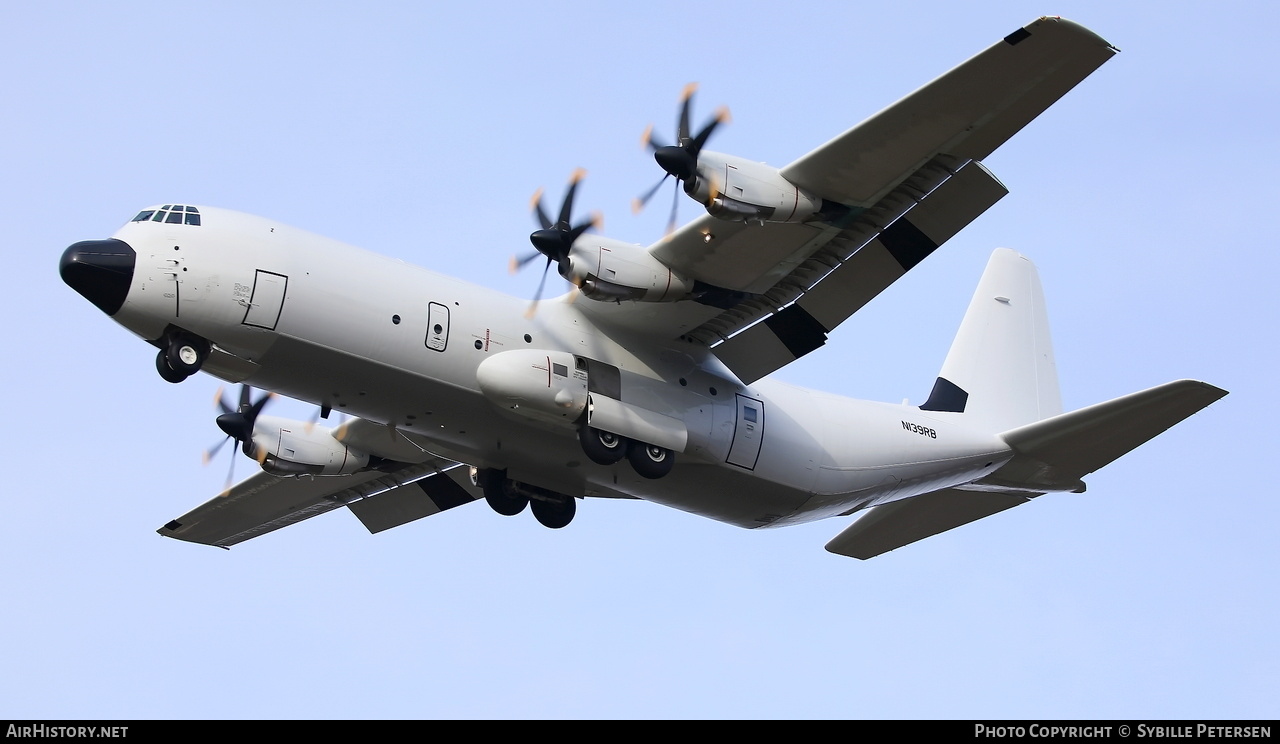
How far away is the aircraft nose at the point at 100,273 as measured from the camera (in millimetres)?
16797

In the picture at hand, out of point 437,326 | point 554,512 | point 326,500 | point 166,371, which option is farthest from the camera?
point 326,500

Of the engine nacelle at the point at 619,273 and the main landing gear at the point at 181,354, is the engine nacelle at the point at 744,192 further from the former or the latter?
the main landing gear at the point at 181,354

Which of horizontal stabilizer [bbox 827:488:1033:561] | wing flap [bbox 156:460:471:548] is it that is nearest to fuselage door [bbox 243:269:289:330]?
wing flap [bbox 156:460:471:548]

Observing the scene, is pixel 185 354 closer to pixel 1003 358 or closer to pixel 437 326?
pixel 437 326

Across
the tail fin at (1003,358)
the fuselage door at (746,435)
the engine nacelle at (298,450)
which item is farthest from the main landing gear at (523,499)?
the tail fin at (1003,358)

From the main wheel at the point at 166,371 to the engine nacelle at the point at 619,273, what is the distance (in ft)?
15.8

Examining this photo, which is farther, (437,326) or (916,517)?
(916,517)

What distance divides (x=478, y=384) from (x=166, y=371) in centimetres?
373

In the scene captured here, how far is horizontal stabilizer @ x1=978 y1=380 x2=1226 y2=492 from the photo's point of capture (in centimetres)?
1958

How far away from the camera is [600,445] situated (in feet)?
61.1

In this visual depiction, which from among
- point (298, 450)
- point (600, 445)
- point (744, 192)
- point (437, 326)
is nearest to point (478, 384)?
point (437, 326)

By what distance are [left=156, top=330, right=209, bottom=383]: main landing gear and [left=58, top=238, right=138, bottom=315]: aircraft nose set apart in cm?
73

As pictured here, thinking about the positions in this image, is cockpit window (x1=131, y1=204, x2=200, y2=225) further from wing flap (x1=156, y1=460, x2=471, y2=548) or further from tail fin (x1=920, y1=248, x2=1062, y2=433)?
tail fin (x1=920, y1=248, x2=1062, y2=433)
